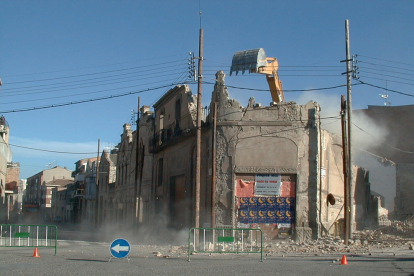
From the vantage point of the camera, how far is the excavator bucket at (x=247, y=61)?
24.6 meters

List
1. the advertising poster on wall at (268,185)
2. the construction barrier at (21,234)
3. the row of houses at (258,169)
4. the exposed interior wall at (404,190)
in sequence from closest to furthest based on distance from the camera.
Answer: the construction barrier at (21,234) → the row of houses at (258,169) → the advertising poster on wall at (268,185) → the exposed interior wall at (404,190)

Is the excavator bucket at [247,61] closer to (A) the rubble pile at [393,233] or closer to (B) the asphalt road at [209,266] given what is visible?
(A) the rubble pile at [393,233]

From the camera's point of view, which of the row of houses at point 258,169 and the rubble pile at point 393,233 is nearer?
the rubble pile at point 393,233

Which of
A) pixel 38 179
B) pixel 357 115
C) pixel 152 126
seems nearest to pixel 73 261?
pixel 152 126

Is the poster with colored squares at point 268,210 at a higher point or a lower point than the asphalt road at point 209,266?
higher

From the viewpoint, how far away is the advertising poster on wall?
22.3 metres

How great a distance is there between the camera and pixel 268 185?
73.4ft

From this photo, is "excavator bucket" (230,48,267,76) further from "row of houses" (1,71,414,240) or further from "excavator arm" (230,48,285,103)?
"row of houses" (1,71,414,240)

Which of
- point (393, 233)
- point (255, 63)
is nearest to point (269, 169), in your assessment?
point (255, 63)

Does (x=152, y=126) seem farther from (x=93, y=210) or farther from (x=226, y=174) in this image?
(x=93, y=210)

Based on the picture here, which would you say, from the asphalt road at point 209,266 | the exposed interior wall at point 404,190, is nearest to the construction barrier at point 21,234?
the asphalt road at point 209,266

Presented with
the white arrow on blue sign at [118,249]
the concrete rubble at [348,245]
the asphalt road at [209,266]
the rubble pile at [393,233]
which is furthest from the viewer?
the rubble pile at [393,233]

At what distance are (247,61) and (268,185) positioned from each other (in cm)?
680

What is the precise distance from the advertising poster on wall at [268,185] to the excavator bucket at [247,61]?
595 cm
